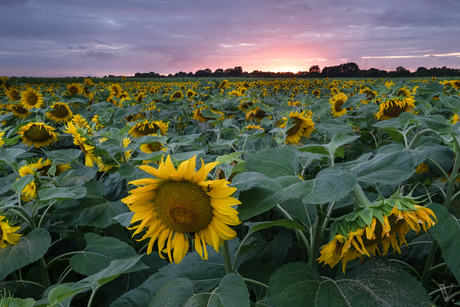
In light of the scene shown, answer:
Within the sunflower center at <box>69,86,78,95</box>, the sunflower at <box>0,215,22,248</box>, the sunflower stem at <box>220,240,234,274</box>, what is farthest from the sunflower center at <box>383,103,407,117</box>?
the sunflower center at <box>69,86,78,95</box>

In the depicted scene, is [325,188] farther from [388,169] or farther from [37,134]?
[37,134]

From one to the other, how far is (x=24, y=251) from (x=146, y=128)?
68.2 inches

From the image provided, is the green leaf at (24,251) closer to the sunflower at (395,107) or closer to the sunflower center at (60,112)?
the sunflower at (395,107)

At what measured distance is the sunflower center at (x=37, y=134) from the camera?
9.86 ft

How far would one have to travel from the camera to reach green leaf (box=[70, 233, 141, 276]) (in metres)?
1.43

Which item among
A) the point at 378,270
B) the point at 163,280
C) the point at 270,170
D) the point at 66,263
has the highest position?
the point at 270,170

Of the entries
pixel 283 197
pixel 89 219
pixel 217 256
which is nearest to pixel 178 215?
pixel 283 197

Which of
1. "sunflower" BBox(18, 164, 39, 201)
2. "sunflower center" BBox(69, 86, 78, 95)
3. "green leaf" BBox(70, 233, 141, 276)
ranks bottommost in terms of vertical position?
"green leaf" BBox(70, 233, 141, 276)

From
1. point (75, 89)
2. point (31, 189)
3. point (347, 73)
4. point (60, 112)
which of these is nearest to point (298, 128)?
point (31, 189)

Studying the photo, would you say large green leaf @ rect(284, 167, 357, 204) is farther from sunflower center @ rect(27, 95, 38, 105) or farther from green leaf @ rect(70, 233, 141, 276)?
sunflower center @ rect(27, 95, 38, 105)

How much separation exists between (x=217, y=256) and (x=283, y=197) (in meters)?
0.66

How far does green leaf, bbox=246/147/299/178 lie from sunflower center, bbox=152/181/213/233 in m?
0.20

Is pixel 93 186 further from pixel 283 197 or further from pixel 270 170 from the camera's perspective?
pixel 283 197

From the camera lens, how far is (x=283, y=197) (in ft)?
2.77
